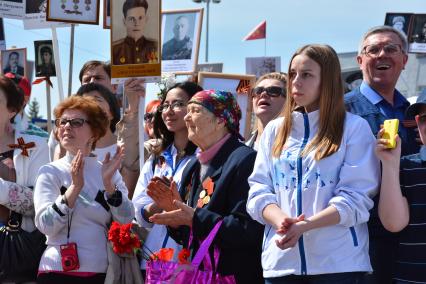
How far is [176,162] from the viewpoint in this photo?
16.0 feet

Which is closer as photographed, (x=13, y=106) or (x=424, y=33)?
(x=13, y=106)

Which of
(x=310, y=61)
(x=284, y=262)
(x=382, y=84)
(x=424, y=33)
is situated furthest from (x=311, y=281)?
(x=424, y=33)

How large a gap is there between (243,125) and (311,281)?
10.8 ft

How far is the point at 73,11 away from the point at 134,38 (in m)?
1.27

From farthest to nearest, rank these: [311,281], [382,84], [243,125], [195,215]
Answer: [243,125] < [382,84] < [195,215] < [311,281]

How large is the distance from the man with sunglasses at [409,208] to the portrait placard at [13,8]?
4.68 m

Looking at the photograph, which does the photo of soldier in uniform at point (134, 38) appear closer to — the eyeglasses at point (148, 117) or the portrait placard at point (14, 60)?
the eyeglasses at point (148, 117)

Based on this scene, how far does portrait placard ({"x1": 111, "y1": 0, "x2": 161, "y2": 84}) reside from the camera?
5.36m

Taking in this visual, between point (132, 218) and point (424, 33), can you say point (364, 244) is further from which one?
point (424, 33)

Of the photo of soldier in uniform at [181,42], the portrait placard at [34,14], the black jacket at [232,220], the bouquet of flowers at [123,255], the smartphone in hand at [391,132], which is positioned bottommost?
the bouquet of flowers at [123,255]

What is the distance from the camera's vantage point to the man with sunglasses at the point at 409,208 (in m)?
3.58

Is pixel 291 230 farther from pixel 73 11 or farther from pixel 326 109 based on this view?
pixel 73 11

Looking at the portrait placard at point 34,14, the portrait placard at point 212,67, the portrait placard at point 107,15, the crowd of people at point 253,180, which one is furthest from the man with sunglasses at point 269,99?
the portrait placard at point 212,67

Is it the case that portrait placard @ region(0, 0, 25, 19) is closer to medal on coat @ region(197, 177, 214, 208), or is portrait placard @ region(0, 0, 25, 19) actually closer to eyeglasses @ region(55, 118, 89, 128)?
eyeglasses @ region(55, 118, 89, 128)
